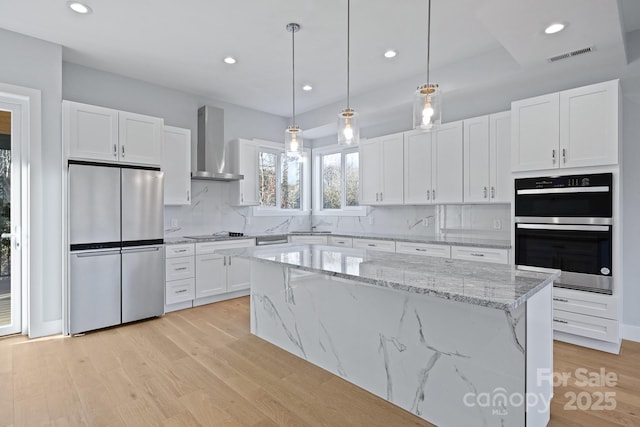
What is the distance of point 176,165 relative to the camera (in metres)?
4.33

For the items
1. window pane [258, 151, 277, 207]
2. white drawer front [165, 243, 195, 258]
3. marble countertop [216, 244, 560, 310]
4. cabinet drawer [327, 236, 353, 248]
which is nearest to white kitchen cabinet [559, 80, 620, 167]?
marble countertop [216, 244, 560, 310]

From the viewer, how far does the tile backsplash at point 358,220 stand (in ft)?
13.3

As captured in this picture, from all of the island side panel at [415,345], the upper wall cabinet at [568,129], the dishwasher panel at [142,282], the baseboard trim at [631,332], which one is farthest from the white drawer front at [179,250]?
the baseboard trim at [631,332]

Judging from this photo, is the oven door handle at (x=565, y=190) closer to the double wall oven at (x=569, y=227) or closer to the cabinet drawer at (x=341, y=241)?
the double wall oven at (x=569, y=227)

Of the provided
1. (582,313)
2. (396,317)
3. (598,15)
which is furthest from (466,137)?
(396,317)

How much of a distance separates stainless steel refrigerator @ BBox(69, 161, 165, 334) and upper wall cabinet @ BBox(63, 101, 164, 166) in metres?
0.12

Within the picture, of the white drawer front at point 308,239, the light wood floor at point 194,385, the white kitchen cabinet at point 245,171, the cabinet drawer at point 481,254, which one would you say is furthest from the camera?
the white drawer front at point 308,239

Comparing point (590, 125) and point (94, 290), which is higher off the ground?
point (590, 125)

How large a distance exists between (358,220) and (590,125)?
324cm

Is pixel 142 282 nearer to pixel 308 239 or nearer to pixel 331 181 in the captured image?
pixel 308 239

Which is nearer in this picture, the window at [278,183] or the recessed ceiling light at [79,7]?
the recessed ceiling light at [79,7]

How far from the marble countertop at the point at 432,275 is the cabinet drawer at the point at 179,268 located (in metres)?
1.72

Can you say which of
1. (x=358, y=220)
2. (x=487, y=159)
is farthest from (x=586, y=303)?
(x=358, y=220)

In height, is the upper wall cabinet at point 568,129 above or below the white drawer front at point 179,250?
above
